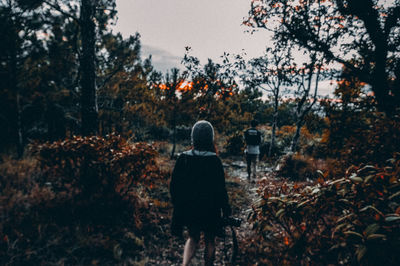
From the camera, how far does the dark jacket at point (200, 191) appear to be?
274cm

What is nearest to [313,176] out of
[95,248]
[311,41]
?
[311,41]

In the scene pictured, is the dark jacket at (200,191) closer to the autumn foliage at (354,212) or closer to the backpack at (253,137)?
the autumn foliage at (354,212)

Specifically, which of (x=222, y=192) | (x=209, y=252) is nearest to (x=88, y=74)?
(x=222, y=192)

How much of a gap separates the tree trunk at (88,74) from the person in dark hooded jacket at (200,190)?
134 inches

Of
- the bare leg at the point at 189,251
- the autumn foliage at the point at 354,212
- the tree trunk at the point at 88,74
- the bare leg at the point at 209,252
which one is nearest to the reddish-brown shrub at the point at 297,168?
the autumn foliage at the point at 354,212

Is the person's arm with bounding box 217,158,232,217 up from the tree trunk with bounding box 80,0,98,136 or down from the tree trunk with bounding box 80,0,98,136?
down

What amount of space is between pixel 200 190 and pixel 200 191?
0.01 m

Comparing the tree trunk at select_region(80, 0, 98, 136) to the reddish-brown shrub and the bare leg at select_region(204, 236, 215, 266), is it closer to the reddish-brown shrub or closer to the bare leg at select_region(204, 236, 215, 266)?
the bare leg at select_region(204, 236, 215, 266)

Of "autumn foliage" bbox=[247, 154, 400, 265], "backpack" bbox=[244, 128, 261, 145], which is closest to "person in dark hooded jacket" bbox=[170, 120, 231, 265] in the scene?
"autumn foliage" bbox=[247, 154, 400, 265]

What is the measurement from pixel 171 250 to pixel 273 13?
833 cm

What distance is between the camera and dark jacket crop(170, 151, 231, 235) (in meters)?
2.74

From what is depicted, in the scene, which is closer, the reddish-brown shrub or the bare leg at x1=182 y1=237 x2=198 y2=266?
the bare leg at x1=182 y1=237 x2=198 y2=266

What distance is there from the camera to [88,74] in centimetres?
523

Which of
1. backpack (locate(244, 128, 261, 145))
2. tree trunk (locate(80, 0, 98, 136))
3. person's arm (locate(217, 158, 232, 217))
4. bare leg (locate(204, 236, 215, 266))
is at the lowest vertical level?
bare leg (locate(204, 236, 215, 266))
